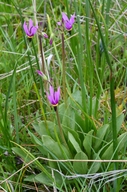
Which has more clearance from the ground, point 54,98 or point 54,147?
point 54,98

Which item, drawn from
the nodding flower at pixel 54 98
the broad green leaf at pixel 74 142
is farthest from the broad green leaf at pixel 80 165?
the nodding flower at pixel 54 98

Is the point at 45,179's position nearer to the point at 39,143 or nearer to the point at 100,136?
the point at 39,143

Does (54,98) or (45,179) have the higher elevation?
(54,98)

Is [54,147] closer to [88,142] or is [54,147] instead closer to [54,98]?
[88,142]

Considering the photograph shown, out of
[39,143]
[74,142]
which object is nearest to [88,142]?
[74,142]

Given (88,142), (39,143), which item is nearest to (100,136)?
(88,142)

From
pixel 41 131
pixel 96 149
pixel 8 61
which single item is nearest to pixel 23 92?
pixel 8 61

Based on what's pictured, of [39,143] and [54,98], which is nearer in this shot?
[54,98]

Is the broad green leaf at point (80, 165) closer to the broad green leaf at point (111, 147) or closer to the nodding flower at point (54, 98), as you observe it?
the broad green leaf at point (111, 147)

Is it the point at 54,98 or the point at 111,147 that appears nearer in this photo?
the point at 54,98

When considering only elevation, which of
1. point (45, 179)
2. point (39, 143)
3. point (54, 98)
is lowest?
point (45, 179)
